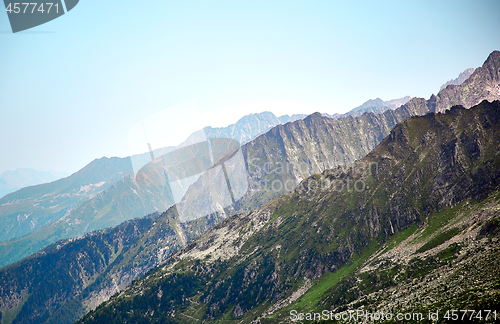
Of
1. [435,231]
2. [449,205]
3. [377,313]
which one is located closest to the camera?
[377,313]

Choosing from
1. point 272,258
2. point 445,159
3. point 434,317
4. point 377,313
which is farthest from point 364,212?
Answer: point 434,317

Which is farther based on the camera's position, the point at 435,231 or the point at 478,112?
the point at 478,112

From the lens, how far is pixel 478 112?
170125mm

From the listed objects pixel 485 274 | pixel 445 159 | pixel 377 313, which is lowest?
pixel 377 313

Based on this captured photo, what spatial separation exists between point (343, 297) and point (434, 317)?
58700 millimetres

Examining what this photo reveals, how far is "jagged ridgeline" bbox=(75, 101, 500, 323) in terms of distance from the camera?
288 ft

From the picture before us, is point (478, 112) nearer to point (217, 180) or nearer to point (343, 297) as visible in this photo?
point (343, 297)

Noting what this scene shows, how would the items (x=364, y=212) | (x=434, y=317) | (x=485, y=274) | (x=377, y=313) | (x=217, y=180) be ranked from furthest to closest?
(x=364, y=212) < (x=217, y=180) < (x=377, y=313) < (x=485, y=274) < (x=434, y=317)

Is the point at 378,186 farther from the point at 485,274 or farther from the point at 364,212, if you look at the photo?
the point at 485,274

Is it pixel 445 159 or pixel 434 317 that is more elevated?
pixel 445 159

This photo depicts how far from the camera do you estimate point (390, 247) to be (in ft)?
439

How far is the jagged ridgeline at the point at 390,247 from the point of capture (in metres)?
87.8

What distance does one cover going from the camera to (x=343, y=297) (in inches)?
4427

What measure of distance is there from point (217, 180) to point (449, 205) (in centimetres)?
11344
